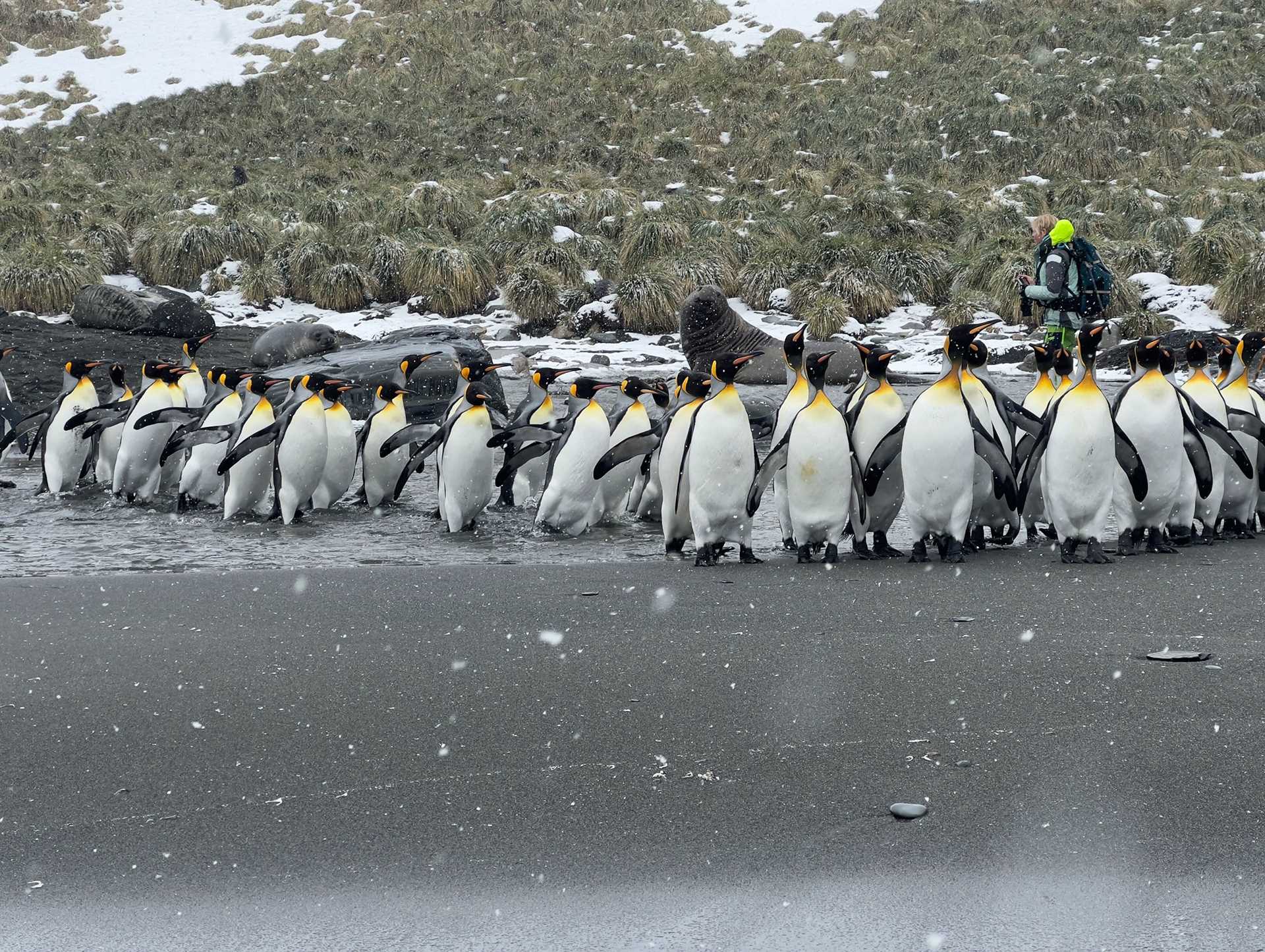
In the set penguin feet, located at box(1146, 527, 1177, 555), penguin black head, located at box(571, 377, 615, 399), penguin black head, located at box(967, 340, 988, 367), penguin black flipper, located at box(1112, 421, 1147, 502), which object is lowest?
penguin feet, located at box(1146, 527, 1177, 555)

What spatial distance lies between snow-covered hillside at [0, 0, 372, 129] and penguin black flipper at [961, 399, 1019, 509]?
32.2 meters

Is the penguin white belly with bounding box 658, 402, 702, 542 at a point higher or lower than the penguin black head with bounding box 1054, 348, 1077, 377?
lower

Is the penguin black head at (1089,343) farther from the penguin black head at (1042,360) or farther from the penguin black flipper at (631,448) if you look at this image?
the penguin black flipper at (631,448)

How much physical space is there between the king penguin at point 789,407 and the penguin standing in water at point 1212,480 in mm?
1670

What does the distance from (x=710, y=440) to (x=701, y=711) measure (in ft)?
8.08

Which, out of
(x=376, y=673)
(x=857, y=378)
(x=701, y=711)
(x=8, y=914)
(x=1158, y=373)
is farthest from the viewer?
(x=857, y=378)

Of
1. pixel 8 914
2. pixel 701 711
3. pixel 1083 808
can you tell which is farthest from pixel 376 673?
pixel 1083 808

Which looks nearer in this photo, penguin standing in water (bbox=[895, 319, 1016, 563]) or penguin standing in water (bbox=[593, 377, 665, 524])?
penguin standing in water (bbox=[895, 319, 1016, 563])

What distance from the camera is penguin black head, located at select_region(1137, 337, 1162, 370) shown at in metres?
5.38

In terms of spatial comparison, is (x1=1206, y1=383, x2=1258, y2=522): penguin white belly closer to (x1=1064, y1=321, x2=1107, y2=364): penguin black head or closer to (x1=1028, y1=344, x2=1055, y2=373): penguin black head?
(x1=1028, y1=344, x2=1055, y2=373): penguin black head

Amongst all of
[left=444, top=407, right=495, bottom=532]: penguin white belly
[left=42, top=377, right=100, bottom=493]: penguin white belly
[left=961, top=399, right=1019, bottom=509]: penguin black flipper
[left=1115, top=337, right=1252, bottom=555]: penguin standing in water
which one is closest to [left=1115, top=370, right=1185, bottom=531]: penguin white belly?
[left=1115, top=337, right=1252, bottom=555]: penguin standing in water

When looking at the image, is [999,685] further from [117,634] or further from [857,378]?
[857,378]

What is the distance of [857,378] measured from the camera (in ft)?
38.7

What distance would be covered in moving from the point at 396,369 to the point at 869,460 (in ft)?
17.8
